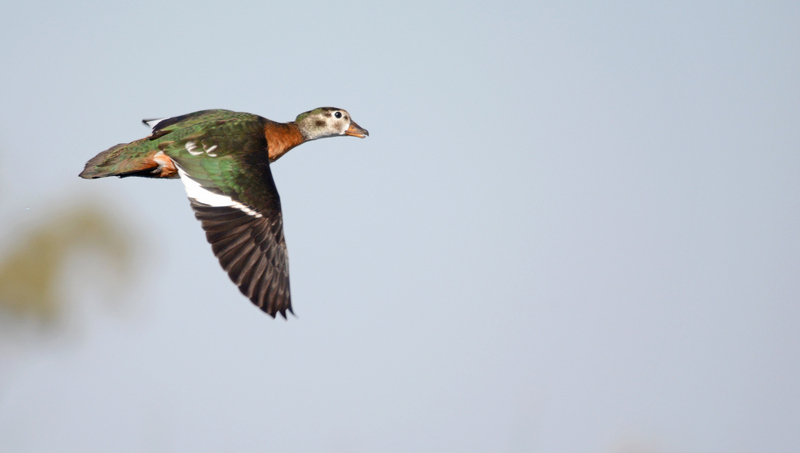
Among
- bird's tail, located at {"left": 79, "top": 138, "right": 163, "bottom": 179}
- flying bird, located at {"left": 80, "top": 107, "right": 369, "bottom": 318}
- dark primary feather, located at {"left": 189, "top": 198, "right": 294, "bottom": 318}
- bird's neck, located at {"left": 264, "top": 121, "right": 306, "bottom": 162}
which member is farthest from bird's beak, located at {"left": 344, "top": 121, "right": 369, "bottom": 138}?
dark primary feather, located at {"left": 189, "top": 198, "right": 294, "bottom": 318}

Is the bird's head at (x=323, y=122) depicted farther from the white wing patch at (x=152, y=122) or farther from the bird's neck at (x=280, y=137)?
the white wing patch at (x=152, y=122)

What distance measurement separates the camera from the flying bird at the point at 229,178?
10242 millimetres

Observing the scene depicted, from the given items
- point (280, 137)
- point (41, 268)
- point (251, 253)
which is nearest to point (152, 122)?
point (280, 137)

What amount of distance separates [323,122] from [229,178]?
3498 millimetres

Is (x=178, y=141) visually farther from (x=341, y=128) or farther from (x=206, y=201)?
(x=341, y=128)

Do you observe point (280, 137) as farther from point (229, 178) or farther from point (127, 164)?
point (127, 164)

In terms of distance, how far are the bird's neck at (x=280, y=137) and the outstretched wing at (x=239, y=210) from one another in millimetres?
1039

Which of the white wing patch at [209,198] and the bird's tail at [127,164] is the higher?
the bird's tail at [127,164]

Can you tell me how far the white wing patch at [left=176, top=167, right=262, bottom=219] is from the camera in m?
10.5

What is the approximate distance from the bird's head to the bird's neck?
0.88 ft

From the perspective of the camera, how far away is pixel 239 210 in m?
10.6

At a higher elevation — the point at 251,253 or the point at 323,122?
A: the point at 323,122

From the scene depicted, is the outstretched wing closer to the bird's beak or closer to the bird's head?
the bird's head

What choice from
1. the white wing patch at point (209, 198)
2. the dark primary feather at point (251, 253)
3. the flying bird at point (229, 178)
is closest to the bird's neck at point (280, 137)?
the flying bird at point (229, 178)
